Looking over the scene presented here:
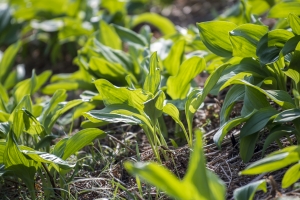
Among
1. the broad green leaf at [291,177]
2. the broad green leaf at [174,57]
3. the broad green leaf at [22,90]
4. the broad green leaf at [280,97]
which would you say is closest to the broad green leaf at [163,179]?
the broad green leaf at [291,177]

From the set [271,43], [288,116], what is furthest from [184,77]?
[288,116]

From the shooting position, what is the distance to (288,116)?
1.80m

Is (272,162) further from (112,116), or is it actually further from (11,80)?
(11,80)

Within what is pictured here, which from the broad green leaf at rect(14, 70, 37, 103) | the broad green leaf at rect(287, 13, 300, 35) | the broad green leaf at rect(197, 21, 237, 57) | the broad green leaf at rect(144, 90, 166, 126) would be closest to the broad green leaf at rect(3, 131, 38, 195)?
the broad green leaf at rect(144, 90, 166, 126)

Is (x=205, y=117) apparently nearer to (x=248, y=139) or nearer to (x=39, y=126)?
(x=248, y=139)

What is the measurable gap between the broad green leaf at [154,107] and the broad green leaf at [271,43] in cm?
43

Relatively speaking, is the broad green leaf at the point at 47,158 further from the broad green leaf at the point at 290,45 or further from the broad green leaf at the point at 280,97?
the broad green leaf at the point at 290,45

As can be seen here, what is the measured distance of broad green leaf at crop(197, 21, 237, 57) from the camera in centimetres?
220

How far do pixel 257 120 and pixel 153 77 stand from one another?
0.47m

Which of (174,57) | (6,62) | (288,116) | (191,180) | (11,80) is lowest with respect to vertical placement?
(11,80)

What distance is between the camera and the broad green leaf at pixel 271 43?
2.03m

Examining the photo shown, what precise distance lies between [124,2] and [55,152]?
6.68 feet

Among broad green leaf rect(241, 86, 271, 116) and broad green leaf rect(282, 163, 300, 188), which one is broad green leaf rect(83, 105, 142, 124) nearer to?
broad green leaf rect(241, 86, 271, 116)

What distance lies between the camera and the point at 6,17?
4.05m
